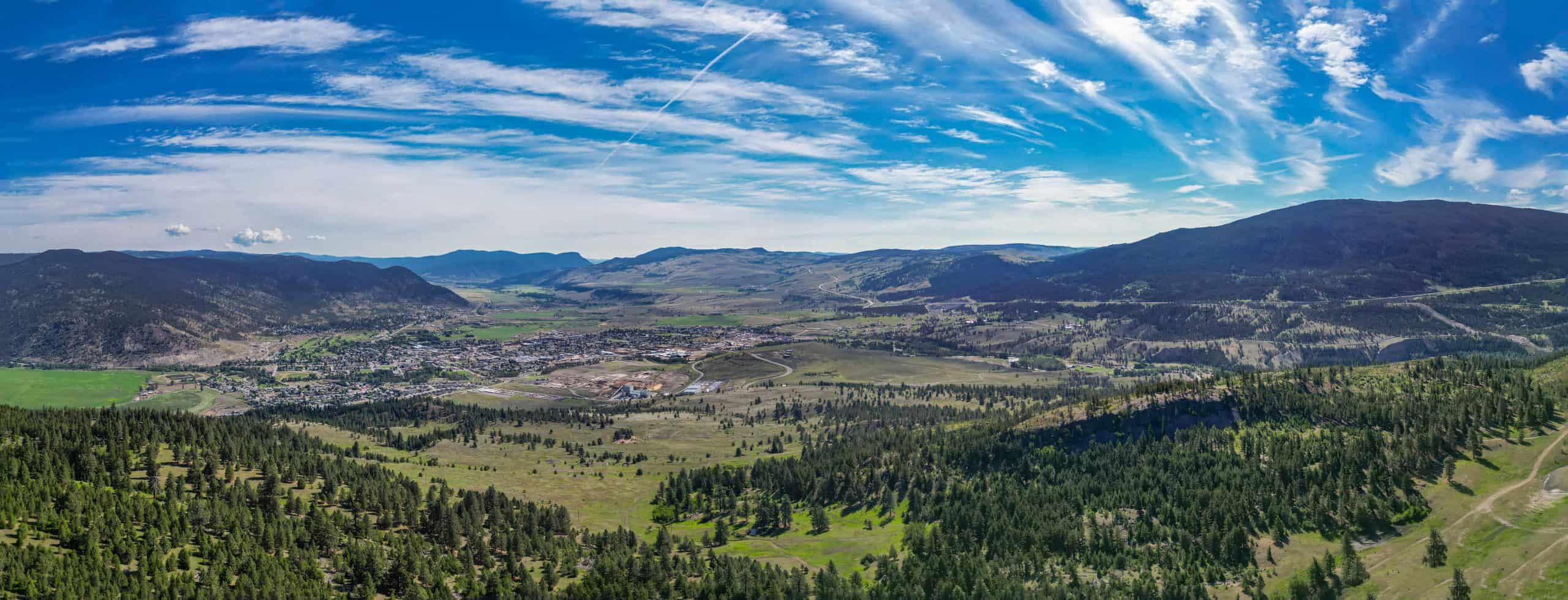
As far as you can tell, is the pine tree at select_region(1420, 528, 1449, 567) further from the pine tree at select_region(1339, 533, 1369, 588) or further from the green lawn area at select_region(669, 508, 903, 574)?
the green lawn area at select_region(669, 508, 903, 574)

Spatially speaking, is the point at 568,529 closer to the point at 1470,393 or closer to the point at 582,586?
the point at 582,586

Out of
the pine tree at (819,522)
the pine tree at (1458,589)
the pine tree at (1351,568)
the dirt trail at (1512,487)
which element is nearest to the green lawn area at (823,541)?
the pine tree at (819,522)

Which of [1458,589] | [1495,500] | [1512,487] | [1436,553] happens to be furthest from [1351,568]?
[1512,487]

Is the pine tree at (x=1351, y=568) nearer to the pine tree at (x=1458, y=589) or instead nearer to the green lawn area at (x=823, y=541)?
the pine tree at (x=1458, y=589)

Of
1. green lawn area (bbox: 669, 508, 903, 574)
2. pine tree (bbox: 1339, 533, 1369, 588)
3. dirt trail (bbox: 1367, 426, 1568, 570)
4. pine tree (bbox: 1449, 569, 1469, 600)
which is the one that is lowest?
green lawn area (bbox: 669, 508, 903, 574)

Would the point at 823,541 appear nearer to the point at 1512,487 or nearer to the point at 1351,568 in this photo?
the point at 1351,568

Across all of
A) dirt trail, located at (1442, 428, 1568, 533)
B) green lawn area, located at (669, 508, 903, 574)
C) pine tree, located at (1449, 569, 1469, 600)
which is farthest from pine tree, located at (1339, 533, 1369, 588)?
green lawn area, located at (669, 508, 903, 574)

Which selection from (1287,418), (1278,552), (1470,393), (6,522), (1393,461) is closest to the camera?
(6,522)

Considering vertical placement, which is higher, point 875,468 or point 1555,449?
point 1555,449

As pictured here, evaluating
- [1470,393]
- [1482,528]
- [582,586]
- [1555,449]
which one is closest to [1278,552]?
[1482,528]

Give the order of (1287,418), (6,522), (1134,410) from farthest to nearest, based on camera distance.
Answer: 1. (1134,410)
2. (1287,418)
3. (6,522)

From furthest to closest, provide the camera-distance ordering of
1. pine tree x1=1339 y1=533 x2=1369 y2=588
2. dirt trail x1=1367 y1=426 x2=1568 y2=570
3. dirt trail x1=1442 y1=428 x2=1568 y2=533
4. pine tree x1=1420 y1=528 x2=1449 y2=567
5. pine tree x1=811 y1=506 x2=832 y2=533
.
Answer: pine tree x1=811 y1=506 x2=832 y2=533
dirt trail x1=1442 y1=428 x2=1568 y2=533
dirt trail x1=1367 y1=426 x2=1568 y2=570
pine tree x1=1420 y1=528 x2=1449 y2=567
pine tree x1=1339 y1=533 x2=1369 y2=588
